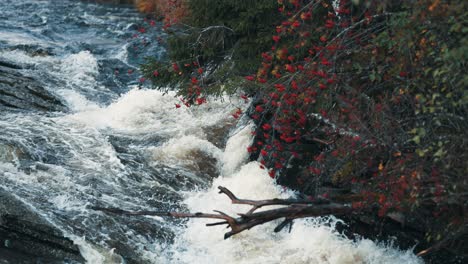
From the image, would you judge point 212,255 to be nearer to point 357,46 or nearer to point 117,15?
point 357,46

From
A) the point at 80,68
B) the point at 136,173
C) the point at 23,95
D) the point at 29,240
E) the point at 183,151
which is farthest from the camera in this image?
the point at 80,68

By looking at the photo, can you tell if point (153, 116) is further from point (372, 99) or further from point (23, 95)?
point (372, 99)

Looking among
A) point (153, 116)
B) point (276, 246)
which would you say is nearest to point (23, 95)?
point (153, 116)

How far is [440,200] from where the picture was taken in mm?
6102

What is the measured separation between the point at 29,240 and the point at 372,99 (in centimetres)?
431

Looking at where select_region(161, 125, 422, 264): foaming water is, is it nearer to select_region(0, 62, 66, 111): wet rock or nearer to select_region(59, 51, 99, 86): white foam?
select_region(0, 62, 66, 111): wet rock

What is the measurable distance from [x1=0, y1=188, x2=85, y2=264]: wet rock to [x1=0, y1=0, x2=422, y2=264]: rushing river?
120 millimetres

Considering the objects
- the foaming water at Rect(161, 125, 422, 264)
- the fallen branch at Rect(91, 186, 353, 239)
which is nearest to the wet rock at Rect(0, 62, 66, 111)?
the foaming water at Rect(161, 125, 422, 264)

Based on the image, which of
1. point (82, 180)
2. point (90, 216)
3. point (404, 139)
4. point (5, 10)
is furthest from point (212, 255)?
point (5, 10)

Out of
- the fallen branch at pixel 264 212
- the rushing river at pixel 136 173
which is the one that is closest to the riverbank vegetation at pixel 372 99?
the fallen branch at pixel 264 212

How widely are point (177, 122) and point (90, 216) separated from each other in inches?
167

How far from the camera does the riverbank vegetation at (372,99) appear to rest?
20.2ft

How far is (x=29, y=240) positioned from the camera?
7938mm

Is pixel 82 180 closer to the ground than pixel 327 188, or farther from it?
closer to the ground
